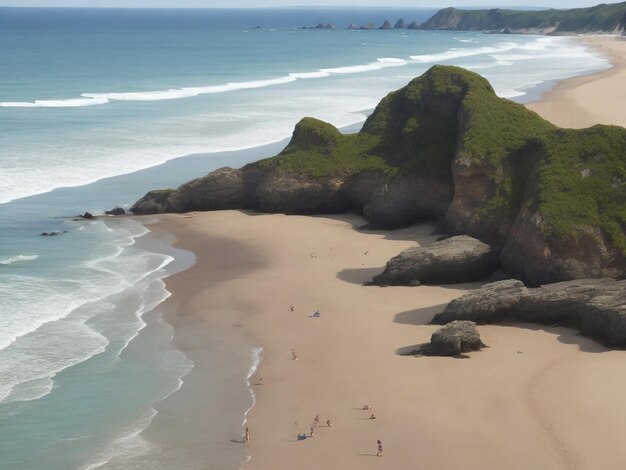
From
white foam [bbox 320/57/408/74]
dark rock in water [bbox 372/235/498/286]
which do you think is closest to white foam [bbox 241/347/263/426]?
dark rock in water [bbox 372/235/498/286]

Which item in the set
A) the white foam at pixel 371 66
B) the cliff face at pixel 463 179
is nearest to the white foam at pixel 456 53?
the white foam at pixel 371 66

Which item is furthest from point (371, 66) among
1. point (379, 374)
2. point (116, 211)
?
point (379, 374)

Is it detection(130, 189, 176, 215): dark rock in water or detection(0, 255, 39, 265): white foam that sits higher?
detection(0, 255, 39, 265): white foam

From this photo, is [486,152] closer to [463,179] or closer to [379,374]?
[463,179]

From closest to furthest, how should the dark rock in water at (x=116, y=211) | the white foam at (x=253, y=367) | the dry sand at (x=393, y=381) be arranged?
the dry sand at (x=393, y=381) < the white foam at (x=253, y=367) < the dark rock in water at (x=116, y=211)

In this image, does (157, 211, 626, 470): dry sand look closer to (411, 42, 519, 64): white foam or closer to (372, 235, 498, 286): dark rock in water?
(372, 235, 498, 286): dark rock in water

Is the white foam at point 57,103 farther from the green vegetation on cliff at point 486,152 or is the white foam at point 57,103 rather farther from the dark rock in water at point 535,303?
the dark rock in water at point 535,303
